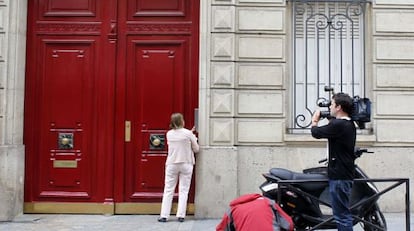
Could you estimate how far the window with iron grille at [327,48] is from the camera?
30.7ft

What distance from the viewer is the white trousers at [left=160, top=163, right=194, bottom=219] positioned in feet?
28.1

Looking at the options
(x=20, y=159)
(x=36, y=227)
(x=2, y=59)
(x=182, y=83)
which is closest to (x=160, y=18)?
(x=182, y=83)

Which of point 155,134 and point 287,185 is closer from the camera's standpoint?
point 287,185

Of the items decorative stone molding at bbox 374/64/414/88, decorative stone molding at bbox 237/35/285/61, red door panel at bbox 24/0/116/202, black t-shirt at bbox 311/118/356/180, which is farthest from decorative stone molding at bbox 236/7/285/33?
black t-shirt at bbox 311/118/356/180

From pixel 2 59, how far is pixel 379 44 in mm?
6133

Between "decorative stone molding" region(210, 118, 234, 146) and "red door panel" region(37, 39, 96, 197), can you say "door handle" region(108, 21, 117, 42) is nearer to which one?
"red door panel" region(37, 39, 96, 197)

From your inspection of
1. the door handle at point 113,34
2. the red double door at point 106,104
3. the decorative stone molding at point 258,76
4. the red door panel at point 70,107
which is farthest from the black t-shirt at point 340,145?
the door handle at point 113,34

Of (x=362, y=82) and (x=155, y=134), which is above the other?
(x=362, y=82)

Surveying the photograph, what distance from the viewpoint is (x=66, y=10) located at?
30.9 feet

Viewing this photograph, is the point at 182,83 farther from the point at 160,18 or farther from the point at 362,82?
the point at 362,82

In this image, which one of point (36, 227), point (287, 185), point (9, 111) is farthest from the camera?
point (9, 111)

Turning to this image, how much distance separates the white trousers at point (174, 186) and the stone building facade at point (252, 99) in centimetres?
30

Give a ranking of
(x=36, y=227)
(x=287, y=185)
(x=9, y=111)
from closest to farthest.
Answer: (x=287, y=185) → (x=36, y=227) → (x=9, y=111)

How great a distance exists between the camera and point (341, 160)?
616cm
